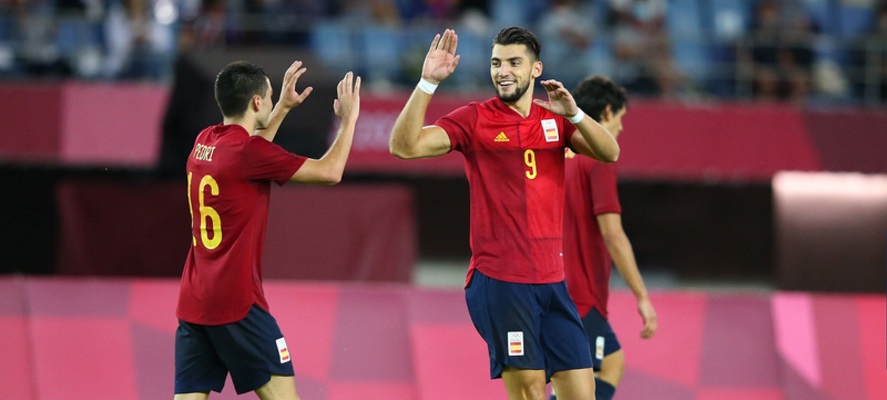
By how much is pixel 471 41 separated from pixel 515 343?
834cm

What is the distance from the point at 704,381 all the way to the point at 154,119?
22.9 feet

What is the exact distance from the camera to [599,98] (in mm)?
6785

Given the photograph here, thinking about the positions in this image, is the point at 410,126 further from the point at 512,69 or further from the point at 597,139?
the point at 597,139

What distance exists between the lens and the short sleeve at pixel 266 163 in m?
5.62

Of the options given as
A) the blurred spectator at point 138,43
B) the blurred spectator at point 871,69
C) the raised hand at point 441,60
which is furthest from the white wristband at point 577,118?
the blurred spectator at point 871,69

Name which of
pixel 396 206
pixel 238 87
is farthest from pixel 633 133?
pixel 238 87

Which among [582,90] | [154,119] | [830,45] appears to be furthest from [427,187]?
[582,90]

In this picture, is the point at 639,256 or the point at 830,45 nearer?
the point at 830,45

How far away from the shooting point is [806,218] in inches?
440

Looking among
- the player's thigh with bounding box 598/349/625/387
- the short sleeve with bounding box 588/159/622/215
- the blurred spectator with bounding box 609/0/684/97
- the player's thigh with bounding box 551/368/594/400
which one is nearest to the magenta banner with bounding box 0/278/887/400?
the player's thigh with bounding box 598/349/625/387

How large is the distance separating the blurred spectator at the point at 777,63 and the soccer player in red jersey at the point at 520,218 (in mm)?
8490

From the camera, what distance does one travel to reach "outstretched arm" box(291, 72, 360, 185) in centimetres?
560

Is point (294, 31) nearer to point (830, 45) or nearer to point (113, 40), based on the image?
point (113, 40)

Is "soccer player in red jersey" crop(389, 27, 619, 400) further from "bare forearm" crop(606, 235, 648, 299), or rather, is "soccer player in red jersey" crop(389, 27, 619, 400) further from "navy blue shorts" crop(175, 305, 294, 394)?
"navy blue shorts" crop(175, 305, 294, 394)
